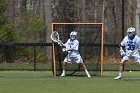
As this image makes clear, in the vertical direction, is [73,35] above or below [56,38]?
above

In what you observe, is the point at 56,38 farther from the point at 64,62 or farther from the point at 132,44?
the point at 132,44

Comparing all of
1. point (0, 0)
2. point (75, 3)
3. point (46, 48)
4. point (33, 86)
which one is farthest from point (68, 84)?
point (75, 3)

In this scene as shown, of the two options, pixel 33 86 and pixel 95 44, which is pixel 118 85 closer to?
pixel 33 86

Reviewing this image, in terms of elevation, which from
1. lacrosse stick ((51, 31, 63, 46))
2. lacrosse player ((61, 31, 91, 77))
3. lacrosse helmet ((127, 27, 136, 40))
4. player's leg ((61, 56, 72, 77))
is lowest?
player's leg ((61, 56, 72, 77))

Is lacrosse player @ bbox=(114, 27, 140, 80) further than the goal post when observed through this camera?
No

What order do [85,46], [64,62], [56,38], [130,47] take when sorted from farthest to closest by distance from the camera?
[85,46] → [64,62] → [56,38] → [130,47]

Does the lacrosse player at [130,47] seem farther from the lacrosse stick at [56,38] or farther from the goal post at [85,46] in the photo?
the lacrosse stick at [56,38]

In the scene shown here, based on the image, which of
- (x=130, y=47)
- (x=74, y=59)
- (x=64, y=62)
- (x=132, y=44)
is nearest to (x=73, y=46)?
(x=74, y=59)

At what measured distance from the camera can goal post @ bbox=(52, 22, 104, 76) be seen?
22.3 meters

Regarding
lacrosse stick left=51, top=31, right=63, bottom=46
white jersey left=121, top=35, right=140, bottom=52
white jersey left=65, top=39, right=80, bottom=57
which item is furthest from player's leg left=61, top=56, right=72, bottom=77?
white jersey left=121, top=35, right=140, bottom=52

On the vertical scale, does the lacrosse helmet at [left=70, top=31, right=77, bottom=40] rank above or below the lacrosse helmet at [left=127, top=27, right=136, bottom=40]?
below

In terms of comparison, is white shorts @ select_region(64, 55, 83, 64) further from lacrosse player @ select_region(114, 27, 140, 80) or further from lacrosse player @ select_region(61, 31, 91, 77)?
lacrosse player @ select_region(114, 27, 140, 80)

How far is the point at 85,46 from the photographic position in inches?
924

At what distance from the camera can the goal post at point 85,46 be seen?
73.2 ft
